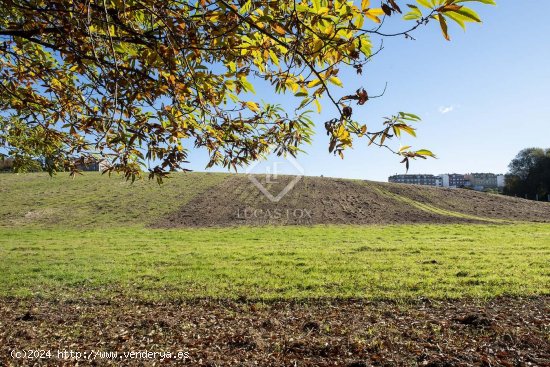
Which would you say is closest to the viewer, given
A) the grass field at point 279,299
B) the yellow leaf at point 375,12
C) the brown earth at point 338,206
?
the yellow leaf at point 375,12

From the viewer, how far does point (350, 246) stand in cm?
1403

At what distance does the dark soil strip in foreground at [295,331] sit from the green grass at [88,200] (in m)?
18.4

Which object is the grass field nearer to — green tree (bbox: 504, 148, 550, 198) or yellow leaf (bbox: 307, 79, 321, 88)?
yellow leaf (bbox: 307, 79, 321, 88)

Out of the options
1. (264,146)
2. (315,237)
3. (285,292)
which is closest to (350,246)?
(315,237)

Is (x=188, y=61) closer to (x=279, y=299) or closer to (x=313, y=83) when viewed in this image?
(x=313, y=83)

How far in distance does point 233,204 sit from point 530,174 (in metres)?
58.3

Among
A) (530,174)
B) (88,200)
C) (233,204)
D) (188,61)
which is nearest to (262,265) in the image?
(188,61)

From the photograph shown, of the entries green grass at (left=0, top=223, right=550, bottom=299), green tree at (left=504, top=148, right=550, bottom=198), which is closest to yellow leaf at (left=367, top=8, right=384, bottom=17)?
green grass at (left=0, top=223, right=550, bottom=299)

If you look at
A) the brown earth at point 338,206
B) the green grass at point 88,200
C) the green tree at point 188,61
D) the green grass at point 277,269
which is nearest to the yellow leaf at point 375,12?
the green tree at point 188,61

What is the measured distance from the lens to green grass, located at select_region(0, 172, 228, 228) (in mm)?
24562

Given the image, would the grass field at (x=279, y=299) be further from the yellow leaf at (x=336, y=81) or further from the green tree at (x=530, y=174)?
the green tree at (x=530, y=174)

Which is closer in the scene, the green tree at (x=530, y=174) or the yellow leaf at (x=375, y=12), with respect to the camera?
the yellow leaf at (x=375, y=12)

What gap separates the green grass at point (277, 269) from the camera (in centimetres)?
773

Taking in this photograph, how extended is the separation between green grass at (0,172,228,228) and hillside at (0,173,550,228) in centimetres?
6
